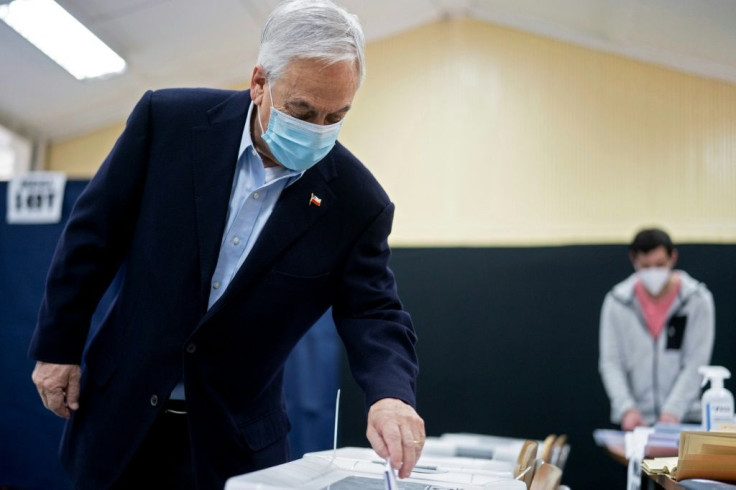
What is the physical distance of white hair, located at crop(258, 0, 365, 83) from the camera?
105 centimetres

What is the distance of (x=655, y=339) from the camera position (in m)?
2.94

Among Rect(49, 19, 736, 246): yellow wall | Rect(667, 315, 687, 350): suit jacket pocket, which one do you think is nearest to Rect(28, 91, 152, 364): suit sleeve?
Rect(667, 315, 687, 350): suit jacket pocket

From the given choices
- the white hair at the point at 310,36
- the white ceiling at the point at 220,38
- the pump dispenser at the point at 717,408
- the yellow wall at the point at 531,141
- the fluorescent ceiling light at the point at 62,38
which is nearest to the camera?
the white hair at the point at 310,36

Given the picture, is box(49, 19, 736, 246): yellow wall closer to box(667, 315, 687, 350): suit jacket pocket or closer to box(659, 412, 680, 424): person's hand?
box(667, 315, 687, 350): suit jacket pocket

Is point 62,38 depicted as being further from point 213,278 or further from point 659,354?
point 213,278

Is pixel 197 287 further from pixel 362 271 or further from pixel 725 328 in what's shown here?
pixel 725 328

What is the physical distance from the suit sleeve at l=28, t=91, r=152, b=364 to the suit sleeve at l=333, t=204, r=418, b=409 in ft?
1.19

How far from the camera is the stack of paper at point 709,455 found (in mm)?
1146

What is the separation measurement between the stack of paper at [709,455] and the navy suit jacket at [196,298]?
1.48ft

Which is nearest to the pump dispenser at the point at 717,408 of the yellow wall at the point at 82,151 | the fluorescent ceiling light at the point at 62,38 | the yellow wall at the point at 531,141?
the yellow wall at the point at 531,141

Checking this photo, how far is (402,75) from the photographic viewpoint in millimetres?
5172

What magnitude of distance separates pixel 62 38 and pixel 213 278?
3669 millimetres

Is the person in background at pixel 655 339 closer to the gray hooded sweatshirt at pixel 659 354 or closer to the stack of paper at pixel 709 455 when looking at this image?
the gray hooded sweatshirt at pixel 659 354

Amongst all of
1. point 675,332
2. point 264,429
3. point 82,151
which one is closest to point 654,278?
point 675,332
